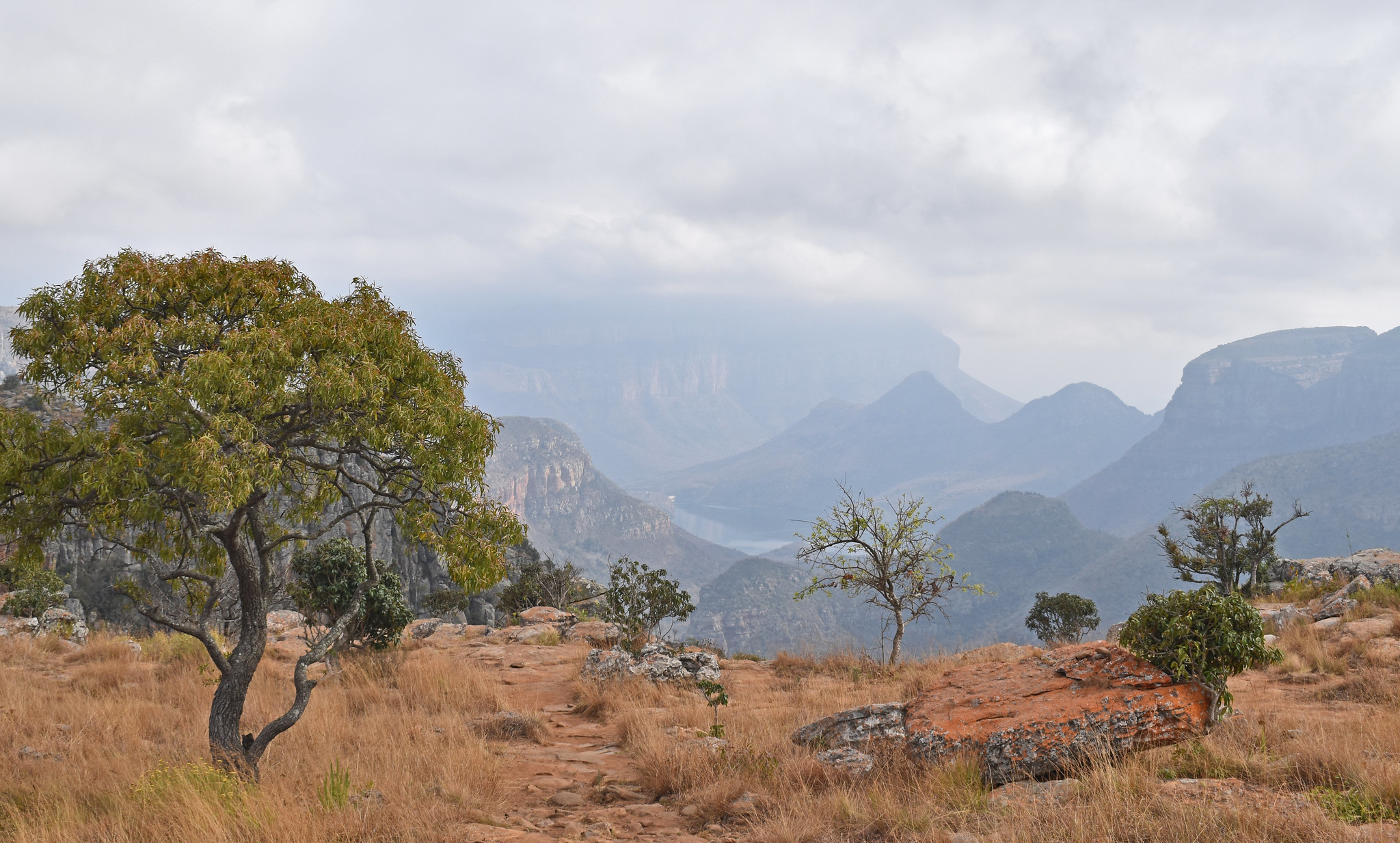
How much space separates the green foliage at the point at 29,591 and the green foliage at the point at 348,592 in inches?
296

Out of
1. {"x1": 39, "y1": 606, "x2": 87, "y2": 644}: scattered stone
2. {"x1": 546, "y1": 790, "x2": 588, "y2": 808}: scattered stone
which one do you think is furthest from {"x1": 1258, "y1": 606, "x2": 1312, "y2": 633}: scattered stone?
{"x1": 39, "y1": 606, "x2": 87, "y2": 644}: scattered stone

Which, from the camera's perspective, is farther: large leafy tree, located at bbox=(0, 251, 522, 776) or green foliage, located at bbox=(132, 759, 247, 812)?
large leafy tree, located at bbox=(0, 251, 522, 776)

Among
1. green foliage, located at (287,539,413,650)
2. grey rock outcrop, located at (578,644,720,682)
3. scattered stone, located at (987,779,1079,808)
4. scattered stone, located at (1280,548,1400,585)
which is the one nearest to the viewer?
scattered stone, located at (987,779,1079,808)

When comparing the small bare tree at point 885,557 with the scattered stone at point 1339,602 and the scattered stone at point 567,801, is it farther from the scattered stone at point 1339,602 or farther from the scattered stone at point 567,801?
the scattered stone at point 567,801

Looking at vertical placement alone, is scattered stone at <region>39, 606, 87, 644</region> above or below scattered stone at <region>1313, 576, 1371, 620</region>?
above

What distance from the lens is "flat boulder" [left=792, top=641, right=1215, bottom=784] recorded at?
7.76 m

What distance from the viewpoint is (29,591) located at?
2509cm

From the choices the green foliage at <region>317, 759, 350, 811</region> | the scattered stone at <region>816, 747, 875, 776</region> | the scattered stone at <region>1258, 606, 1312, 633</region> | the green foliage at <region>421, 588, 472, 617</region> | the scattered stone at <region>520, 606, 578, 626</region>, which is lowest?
the green foliage at <region>421, 588, 472, 617</region>

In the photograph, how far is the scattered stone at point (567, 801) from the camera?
339 inches

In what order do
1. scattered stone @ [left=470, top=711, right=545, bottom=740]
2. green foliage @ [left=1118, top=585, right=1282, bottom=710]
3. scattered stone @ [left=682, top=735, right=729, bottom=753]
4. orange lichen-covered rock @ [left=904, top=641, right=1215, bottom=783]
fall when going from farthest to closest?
scattered stone @ [left=470, top=711, right=545, bottom=740]
scattered stone @ [left=682, top=735, right=729, bottom=753]
green foliage @ [left=1118, top=585, right=1282, bottom=710]
orange lichen-covered rock @ [left=904, top=641, right=1215, bottom=783]

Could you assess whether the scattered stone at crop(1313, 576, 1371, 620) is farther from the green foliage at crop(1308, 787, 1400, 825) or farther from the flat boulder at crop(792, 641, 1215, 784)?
the green foliage at crop(1308, 787, 1400, 825)

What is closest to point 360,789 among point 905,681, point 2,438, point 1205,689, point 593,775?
point 593,775

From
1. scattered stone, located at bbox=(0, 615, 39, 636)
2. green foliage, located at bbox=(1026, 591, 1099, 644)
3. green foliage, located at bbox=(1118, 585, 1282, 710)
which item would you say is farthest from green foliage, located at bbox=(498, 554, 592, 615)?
green foliage, located at bbox=(1118, 585, 1282, 710)

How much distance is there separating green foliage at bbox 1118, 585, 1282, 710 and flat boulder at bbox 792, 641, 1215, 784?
0.57ft
